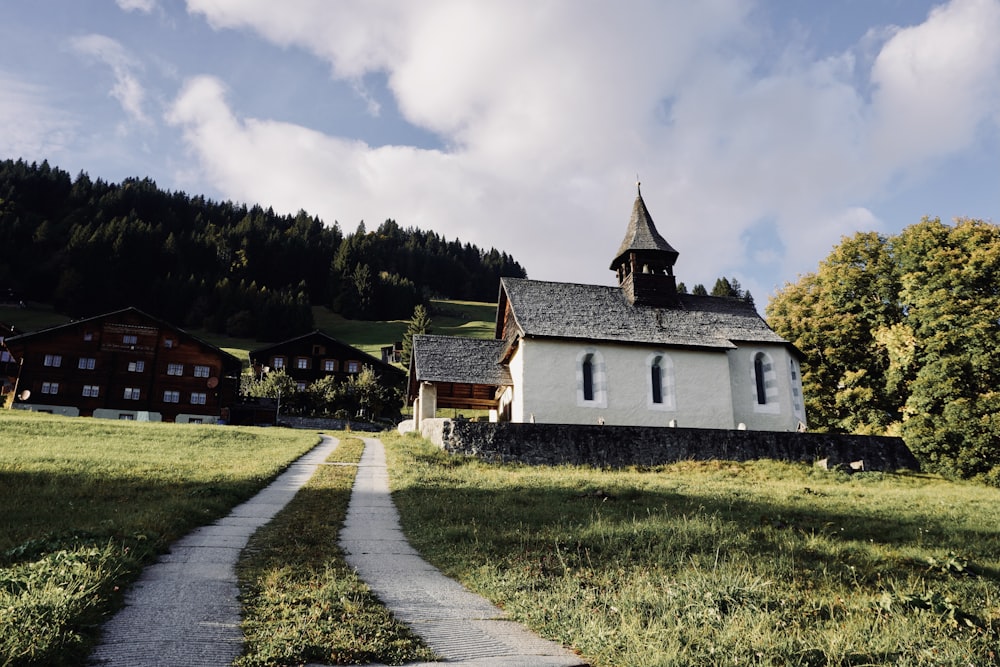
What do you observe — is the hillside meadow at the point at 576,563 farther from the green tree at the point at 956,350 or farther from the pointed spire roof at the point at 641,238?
the pointed spire roof at the point at 641,238

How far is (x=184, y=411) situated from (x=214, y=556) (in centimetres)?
5177

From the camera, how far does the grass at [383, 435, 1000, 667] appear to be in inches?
195

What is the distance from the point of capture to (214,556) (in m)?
7.58

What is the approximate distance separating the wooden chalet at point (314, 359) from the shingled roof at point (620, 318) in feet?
128

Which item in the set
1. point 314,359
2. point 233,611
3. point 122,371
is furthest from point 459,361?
point 314,359

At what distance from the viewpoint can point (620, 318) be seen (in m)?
30.7

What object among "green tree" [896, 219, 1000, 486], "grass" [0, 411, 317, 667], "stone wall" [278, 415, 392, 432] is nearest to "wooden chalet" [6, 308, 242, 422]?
"stone wall" [278, 415, 392, 432]

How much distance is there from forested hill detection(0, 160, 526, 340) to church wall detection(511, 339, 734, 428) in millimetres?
80824

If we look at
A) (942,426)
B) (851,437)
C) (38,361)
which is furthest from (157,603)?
(38,361)

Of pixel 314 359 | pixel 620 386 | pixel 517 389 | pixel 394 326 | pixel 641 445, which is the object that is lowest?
pixel 641 445

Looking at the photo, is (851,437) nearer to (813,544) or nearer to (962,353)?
(962,353)

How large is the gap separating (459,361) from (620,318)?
8.77m

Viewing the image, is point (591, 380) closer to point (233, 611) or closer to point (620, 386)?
point (620, 386)

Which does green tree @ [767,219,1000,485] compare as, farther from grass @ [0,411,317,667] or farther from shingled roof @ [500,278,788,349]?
grass @ [0,411,317,667]
